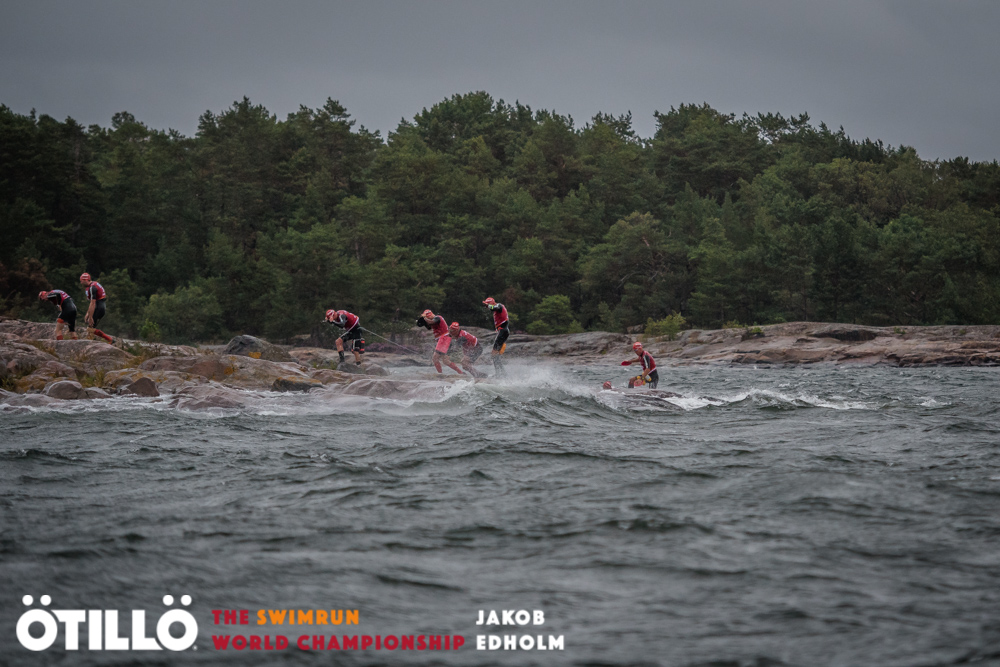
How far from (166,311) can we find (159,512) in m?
50.2

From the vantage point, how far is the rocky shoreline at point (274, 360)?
697 inches

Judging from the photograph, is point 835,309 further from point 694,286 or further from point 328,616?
point 328,616

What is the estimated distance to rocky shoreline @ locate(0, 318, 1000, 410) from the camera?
58.1 feet

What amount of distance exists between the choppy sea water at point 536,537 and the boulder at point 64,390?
11.9 ft

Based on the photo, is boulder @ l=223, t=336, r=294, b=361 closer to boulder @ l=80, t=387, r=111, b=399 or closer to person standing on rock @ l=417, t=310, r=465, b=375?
person standing on rock @ l=417, t=310, r=465, b=375

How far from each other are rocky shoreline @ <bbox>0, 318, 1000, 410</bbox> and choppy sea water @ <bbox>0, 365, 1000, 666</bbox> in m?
4.34

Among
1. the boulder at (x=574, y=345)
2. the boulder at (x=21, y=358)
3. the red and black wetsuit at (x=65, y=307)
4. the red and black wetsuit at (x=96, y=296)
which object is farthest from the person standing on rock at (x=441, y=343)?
the boulder at (x=574, y=345)

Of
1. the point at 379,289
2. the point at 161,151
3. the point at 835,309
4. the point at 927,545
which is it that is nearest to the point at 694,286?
the point at 835,309

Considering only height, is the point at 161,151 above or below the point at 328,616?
above

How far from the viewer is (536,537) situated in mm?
6844

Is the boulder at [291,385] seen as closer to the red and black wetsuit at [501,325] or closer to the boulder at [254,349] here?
the red and black wetsuit at [501,325]

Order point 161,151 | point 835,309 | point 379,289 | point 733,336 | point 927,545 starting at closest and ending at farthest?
point 927,545
point 733,336
point 835,309
point 379,289
point 161,151

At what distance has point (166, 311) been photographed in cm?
5434

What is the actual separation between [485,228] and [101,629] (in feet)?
201
